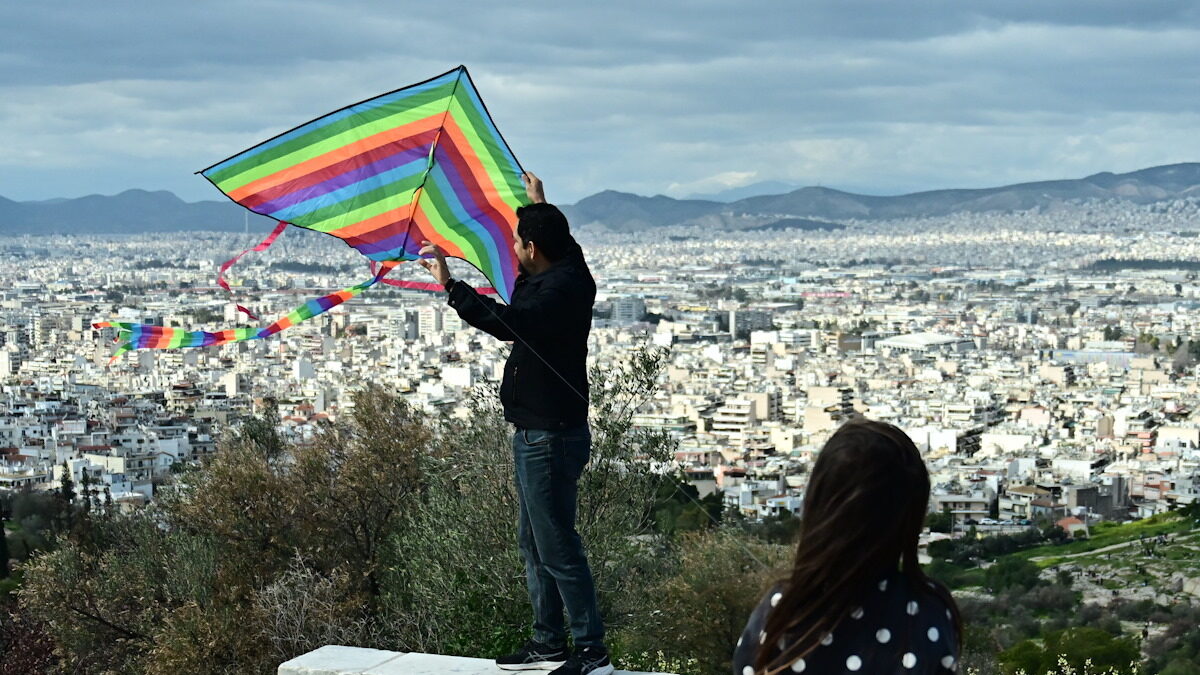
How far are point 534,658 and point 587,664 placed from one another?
0.19 meters

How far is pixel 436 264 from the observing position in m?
3.27

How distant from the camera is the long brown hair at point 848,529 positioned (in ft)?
5.38

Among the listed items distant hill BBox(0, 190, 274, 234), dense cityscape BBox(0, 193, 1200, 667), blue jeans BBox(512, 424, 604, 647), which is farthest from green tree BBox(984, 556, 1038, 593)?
distant hill BBox(0, 190, 274, 234)

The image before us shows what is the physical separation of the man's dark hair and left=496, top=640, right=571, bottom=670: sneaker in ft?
3.14

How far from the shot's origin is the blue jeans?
3.15 m

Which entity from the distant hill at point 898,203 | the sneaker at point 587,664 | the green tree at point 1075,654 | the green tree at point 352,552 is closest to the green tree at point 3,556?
the green tree at point 352,552

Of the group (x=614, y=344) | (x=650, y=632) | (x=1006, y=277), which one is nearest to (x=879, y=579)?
(x=650, y=632)

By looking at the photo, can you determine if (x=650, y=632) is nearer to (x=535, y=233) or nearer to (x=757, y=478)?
(x=535, y=233)

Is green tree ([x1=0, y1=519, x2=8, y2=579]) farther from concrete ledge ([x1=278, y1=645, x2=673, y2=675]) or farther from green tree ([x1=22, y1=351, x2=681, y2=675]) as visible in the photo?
concrete ledge ([x1=278, y1=645, x2=673, y2=675])

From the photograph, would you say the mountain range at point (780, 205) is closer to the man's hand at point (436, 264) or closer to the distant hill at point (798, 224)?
the distant hill at point (798, 224)

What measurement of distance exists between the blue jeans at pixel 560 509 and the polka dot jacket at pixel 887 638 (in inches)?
58.3

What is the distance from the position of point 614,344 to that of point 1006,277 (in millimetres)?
74590

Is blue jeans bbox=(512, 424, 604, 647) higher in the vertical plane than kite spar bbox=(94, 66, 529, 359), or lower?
lower

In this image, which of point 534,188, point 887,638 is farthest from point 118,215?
point 887,638
